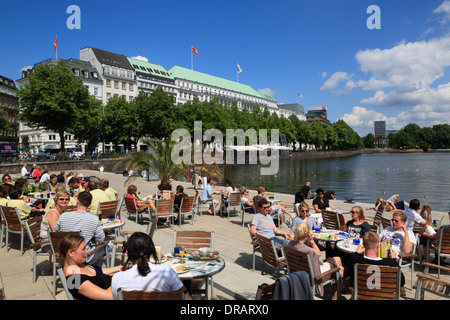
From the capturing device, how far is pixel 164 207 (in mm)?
9742

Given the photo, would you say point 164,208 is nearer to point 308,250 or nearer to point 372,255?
point 308,250

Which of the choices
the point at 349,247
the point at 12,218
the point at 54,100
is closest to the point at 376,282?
the point at 349,247

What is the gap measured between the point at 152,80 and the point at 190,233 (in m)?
86.6

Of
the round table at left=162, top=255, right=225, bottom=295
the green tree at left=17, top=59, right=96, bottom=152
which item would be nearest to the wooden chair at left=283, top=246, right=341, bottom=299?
the round table at left=162, top=255, right=225, bottom=295

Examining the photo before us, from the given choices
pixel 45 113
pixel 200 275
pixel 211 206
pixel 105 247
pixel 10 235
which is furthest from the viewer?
pixel 45 113

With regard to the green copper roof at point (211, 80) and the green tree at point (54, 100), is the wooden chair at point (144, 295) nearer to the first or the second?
the green tree at point (54, 100)

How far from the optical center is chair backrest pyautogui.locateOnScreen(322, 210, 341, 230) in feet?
25.5

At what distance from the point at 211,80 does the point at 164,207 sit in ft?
363

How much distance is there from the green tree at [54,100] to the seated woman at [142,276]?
40625mm

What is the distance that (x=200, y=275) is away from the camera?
3869mm

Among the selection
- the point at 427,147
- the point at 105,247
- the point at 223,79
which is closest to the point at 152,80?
the point at 223,79

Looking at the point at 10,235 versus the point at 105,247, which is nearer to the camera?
the point at 105,247

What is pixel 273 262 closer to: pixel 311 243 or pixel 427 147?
pixel 311 243
